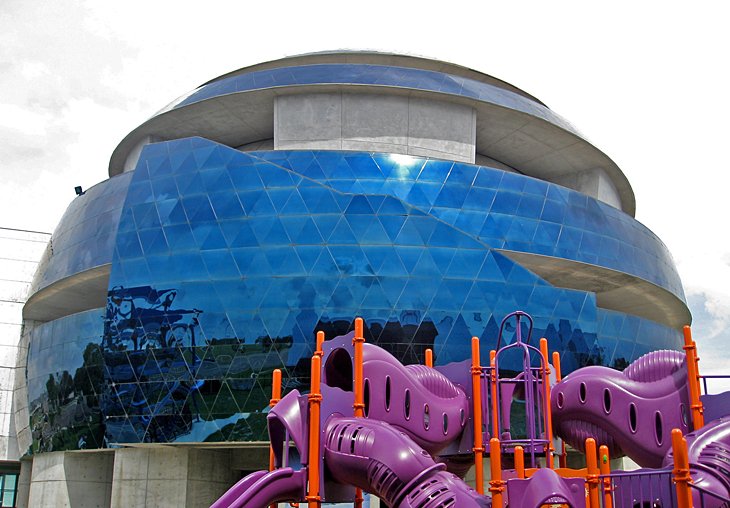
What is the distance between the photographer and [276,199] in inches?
1014

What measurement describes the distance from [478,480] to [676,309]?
22667 mm

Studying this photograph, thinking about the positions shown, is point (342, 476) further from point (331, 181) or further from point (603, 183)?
point (603, 183)

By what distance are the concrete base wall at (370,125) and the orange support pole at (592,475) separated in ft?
66.6

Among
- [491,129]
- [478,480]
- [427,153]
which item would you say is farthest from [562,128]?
[478,480]

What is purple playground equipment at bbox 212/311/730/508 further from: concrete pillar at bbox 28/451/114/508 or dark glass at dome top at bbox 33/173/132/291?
concrete pillar at bbox 28/451/114/508

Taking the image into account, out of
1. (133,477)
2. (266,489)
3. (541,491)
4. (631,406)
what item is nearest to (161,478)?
(133,477)

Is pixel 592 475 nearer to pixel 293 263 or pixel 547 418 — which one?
pixel 547 418

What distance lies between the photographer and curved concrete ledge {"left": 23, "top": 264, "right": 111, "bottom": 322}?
2997 centimetres

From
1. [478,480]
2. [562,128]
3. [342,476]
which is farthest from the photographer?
[562,128]

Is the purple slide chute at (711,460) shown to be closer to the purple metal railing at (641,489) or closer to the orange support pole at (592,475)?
the purple metal railing at (641,489)

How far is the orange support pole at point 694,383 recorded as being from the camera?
13.7 m

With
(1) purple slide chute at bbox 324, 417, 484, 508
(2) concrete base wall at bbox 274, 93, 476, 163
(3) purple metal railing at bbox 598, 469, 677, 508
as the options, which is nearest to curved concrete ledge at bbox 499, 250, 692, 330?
(2) concrete base wall at bbox 274, 93, 476, 163

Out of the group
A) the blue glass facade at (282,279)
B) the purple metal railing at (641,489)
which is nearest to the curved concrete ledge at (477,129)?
the blue glass facade at (282,279)

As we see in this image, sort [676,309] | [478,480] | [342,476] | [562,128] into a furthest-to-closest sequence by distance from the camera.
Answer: [676,309] → [562,128] → [478,480] → [342,476]
